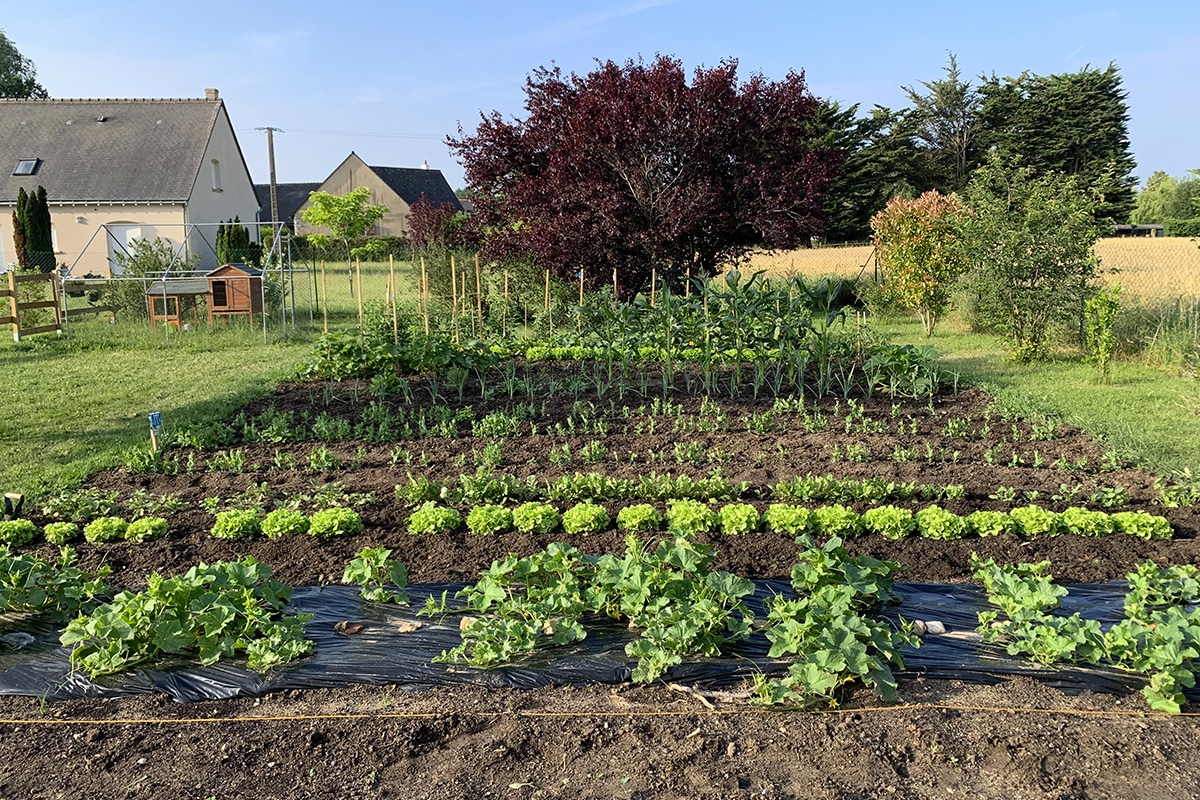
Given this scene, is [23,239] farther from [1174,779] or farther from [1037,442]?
[1174,779]

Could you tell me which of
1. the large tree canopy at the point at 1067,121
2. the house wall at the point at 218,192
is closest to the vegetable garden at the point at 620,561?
the house wall at the point at 218,192

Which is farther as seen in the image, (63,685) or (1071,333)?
(1071,333)

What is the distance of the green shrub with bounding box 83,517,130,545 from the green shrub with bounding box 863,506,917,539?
413 cm

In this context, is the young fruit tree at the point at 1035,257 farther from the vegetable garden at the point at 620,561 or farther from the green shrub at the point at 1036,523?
the green shrub at the point at 1036,523

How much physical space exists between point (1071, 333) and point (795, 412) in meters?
6.17

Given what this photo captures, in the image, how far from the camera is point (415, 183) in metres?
55.6

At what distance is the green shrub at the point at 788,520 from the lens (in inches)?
188

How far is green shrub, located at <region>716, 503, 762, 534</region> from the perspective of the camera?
15.8 feet

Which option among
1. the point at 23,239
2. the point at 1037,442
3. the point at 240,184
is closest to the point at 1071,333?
the point at 1037,442

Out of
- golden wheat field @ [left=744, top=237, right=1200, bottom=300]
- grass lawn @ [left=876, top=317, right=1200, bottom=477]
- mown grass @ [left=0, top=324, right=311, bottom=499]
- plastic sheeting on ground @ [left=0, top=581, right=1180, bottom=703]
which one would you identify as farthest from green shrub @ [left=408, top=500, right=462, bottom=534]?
golden wheat field @ [left=744, top=237, right=1200, bottom=300]

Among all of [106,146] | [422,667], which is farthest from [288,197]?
[422,667]

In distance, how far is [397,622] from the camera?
3783 millimetres

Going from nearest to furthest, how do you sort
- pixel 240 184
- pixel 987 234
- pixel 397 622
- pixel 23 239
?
pixel 397 622
pixel 987 234
pixel 23 239
pixel 240 184

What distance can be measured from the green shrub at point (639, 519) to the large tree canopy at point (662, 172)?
852 cm
